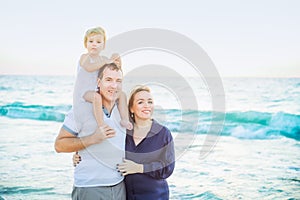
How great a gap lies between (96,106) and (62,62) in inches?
410

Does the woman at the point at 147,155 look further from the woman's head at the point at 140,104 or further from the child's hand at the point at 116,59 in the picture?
the child's hand at the point at 116,59

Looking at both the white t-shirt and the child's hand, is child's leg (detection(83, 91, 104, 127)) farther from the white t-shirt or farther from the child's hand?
the child's hand

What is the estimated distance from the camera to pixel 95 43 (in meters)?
2.28

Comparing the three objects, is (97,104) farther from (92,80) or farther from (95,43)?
(95,43)

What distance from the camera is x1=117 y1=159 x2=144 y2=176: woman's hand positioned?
6.17ft

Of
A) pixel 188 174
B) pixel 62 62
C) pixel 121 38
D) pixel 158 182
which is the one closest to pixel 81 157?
pixel 158 182

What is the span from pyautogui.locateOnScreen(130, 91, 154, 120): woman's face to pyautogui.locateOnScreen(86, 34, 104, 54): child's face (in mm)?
403

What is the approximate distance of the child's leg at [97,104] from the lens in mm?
1836

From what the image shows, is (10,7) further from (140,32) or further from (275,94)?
(140,32)

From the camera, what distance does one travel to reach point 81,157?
188 cm

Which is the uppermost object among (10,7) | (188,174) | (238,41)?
(10,7)

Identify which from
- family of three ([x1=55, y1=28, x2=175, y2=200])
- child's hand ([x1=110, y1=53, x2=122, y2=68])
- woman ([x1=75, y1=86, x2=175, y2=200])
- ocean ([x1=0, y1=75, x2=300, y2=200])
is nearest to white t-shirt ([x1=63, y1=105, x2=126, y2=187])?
family of three ([x1=55, y1=28, x2=175, y2=200])

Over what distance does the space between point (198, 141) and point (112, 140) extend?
6.77m

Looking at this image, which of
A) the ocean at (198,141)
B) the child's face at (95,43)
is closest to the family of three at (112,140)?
the child's face at (95,43)
